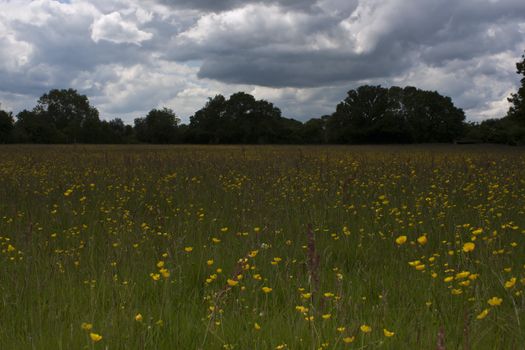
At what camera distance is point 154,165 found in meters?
12.3

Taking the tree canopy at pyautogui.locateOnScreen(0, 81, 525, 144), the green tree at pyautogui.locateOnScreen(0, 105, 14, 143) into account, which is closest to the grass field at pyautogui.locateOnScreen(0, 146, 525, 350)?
the tree canopy at pyautogui.locateOnScreen(0, 81, 525, 144)

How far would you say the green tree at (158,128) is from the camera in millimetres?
87250

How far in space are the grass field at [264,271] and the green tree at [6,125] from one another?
6383 cm

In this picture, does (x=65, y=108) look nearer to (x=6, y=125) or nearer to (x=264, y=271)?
(x=6, y=125)

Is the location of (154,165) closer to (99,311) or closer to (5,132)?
(99,311)

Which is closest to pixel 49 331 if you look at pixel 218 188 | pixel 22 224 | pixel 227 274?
pixel 227 274

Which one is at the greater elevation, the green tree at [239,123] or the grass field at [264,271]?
the green tree at [239,123]

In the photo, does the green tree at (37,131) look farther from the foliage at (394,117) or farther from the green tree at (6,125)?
the foliage at (394,117)

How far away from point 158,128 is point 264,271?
9001 centimetres

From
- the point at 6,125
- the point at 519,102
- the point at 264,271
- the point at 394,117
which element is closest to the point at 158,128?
the point at 6,125

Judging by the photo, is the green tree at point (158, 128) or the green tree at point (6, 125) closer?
the green tree at point (6, 125)

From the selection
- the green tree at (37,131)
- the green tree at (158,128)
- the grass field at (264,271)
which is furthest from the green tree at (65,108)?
the grass field at (264,271)

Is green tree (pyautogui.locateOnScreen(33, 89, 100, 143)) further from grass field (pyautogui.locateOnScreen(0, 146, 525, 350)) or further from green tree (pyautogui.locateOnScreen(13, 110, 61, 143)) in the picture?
grass field (pyautogui.locateOnScreen(0, 146, 525, 350))

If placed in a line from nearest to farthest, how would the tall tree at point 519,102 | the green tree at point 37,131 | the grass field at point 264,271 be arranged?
the grass field at point 264,271
the tall tree at point 519,102
the green tree at point 37,131
